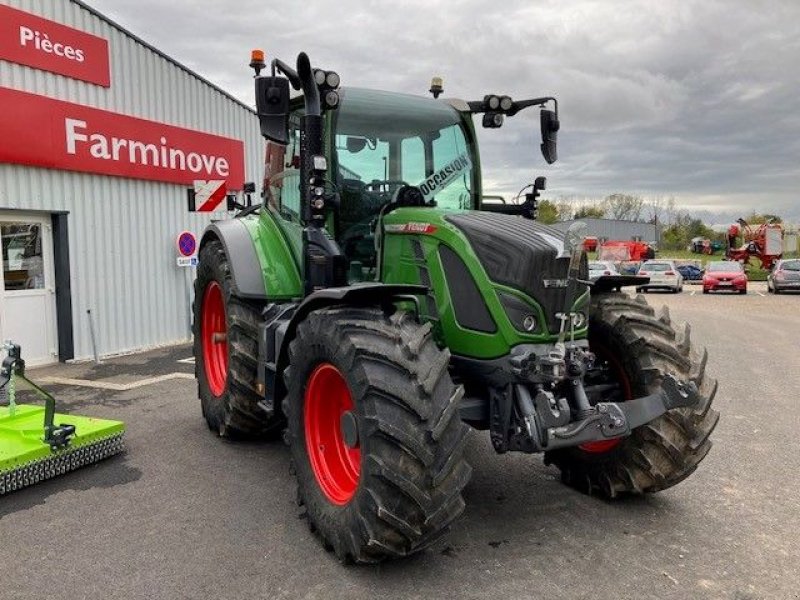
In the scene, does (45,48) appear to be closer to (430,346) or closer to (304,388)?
(304,388)

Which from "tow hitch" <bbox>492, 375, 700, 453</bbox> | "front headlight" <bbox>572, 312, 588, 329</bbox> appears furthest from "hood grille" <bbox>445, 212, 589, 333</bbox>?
"tow hitch" <bbox>492, 375, 700, 453</bbox>

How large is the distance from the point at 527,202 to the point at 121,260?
716cm

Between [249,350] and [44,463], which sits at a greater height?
[249,350]

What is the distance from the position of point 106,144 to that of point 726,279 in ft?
83.1

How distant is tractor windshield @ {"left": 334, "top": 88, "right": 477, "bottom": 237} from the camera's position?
4.52 meters

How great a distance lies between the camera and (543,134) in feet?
16.4

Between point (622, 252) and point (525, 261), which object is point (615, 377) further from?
point (622, 252)

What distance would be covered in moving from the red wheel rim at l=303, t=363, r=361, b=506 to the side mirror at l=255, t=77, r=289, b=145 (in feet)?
4.55

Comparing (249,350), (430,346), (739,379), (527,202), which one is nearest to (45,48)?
(249,350)

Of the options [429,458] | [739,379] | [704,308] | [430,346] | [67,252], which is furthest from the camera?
[704,308]

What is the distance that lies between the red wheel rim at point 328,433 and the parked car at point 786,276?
93.1 ft

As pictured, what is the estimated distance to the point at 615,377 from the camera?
4293 mm

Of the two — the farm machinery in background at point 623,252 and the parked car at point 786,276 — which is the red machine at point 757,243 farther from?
the parked car at point 786,276

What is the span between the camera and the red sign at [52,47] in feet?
27.4
